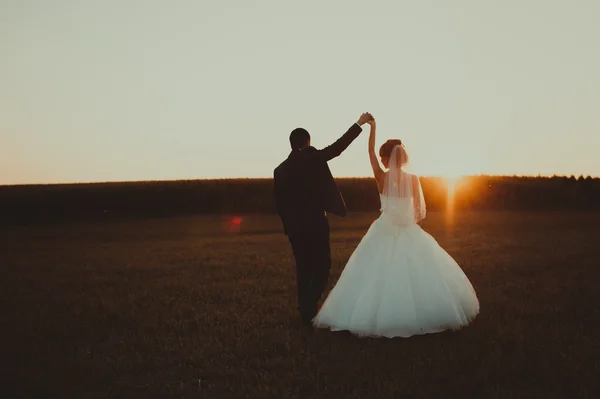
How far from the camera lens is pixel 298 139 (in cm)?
911

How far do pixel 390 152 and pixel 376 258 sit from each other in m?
1.54

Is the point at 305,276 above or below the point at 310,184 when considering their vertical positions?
below

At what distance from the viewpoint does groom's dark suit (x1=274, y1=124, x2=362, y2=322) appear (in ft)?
29.6

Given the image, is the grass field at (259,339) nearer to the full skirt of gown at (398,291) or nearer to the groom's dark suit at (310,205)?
the full skirt of gown at (398,291)

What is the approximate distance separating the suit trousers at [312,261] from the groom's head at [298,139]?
3.36ft

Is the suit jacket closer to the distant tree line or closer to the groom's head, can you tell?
the groom's head

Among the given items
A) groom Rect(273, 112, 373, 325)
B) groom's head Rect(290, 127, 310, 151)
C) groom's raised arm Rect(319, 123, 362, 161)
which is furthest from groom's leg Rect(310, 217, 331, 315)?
groom's head Rect(290, 127, 310, 151)

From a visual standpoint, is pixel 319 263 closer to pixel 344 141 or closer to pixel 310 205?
pixel 310 205

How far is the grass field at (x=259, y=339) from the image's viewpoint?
6.92 m

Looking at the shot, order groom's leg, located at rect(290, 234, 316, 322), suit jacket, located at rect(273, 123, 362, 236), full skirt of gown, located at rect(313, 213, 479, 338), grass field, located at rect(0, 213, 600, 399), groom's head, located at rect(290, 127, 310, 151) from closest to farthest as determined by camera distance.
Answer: grass field, located at rect(0, 213, 600, 399), full skirt of gown, located at rect(313, 213, 479, 338), suit jacket, located at rect(273, 123, 362, 236), groom's head, located at rect(290, 127, 310, 151), groom's leg, located at rect(290, 234, 316, 322)

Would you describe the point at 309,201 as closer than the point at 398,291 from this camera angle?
No

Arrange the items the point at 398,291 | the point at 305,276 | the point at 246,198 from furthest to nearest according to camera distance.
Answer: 1. the point at 246,198
2. the point at 305,276
3. the point at 398,291

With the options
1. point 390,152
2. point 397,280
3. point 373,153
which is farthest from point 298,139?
point 397,280

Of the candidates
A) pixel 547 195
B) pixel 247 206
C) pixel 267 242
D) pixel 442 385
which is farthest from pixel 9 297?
pixel 547 195
